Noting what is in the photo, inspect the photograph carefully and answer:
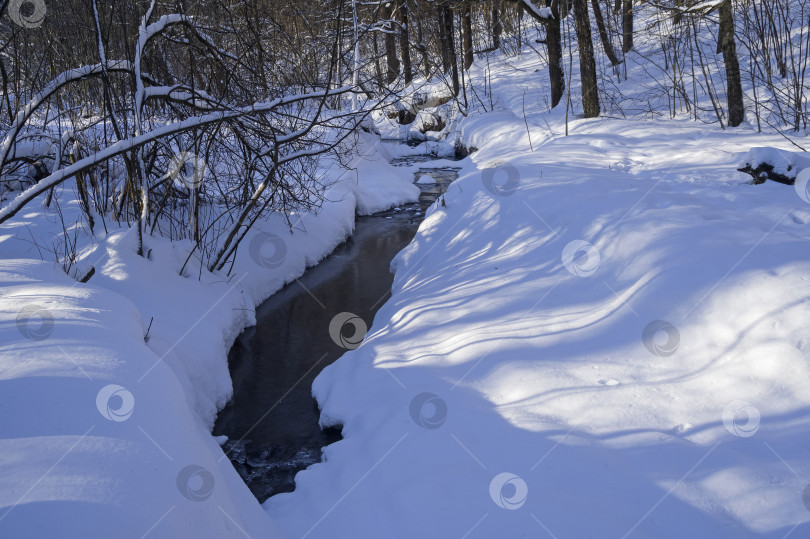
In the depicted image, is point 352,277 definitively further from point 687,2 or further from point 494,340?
point 687,2

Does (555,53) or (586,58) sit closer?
(586,58)

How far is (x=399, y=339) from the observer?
217 inches

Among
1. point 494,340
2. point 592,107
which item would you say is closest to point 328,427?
point 494,340

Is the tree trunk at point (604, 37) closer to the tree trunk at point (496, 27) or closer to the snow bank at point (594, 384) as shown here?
the tree trunk at point (496, 27)

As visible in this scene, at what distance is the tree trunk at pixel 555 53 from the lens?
12995 mm

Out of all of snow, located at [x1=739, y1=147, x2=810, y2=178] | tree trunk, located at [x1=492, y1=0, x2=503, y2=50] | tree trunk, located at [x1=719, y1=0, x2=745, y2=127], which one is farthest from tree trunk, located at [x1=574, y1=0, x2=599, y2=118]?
tree trunk, located at [x1=492, y1=0, x2=503, y2=50]

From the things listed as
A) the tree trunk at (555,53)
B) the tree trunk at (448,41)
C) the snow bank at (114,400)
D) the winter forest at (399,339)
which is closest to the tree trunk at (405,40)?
the tree trunk at (448,41)

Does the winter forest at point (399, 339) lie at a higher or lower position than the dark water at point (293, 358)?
higher

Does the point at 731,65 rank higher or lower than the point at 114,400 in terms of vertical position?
higher

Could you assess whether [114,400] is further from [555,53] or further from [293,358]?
[555,53]

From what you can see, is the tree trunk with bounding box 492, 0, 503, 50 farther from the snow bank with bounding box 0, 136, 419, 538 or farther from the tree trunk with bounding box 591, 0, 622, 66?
the snow bank with bounding box 0, 136, 419, 538

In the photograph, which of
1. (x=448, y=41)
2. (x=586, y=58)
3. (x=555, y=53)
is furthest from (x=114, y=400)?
(x=448, y=41)

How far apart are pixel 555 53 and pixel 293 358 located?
1028 cm

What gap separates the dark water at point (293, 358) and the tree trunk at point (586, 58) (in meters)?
4.35
